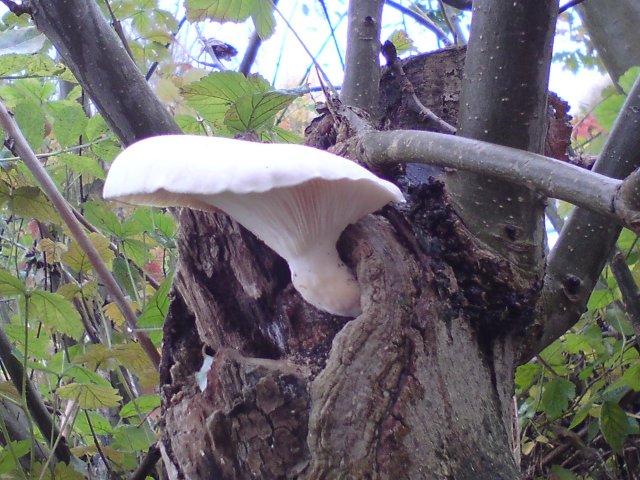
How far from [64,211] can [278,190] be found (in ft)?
2.10

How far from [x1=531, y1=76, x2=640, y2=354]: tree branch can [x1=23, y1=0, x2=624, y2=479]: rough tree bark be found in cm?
16

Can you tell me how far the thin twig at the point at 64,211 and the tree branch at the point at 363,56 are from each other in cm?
75

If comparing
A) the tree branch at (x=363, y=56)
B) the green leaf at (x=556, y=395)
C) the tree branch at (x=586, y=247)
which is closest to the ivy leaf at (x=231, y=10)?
the tree branch at (x=363, y=56)

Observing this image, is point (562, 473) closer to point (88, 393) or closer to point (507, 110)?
point (507, 110)

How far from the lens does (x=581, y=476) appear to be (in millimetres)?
1822

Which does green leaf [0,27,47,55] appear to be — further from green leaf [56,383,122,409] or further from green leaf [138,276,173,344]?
green leaf [56,383,122,409]

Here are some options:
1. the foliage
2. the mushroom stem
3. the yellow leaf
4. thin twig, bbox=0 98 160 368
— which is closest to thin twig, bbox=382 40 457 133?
the mushroom stem

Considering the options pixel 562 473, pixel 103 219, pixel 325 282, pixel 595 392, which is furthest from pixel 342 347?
pixel 595 392

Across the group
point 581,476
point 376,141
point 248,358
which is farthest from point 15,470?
point 581,476

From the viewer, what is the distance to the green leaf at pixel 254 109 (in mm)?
1036

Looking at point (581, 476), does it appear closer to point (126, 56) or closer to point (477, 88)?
point (477, 88)

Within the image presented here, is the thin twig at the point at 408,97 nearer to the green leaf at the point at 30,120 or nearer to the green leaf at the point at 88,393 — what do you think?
the green leaf at the point at 30,120

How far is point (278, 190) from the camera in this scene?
76cm

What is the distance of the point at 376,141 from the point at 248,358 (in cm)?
43
